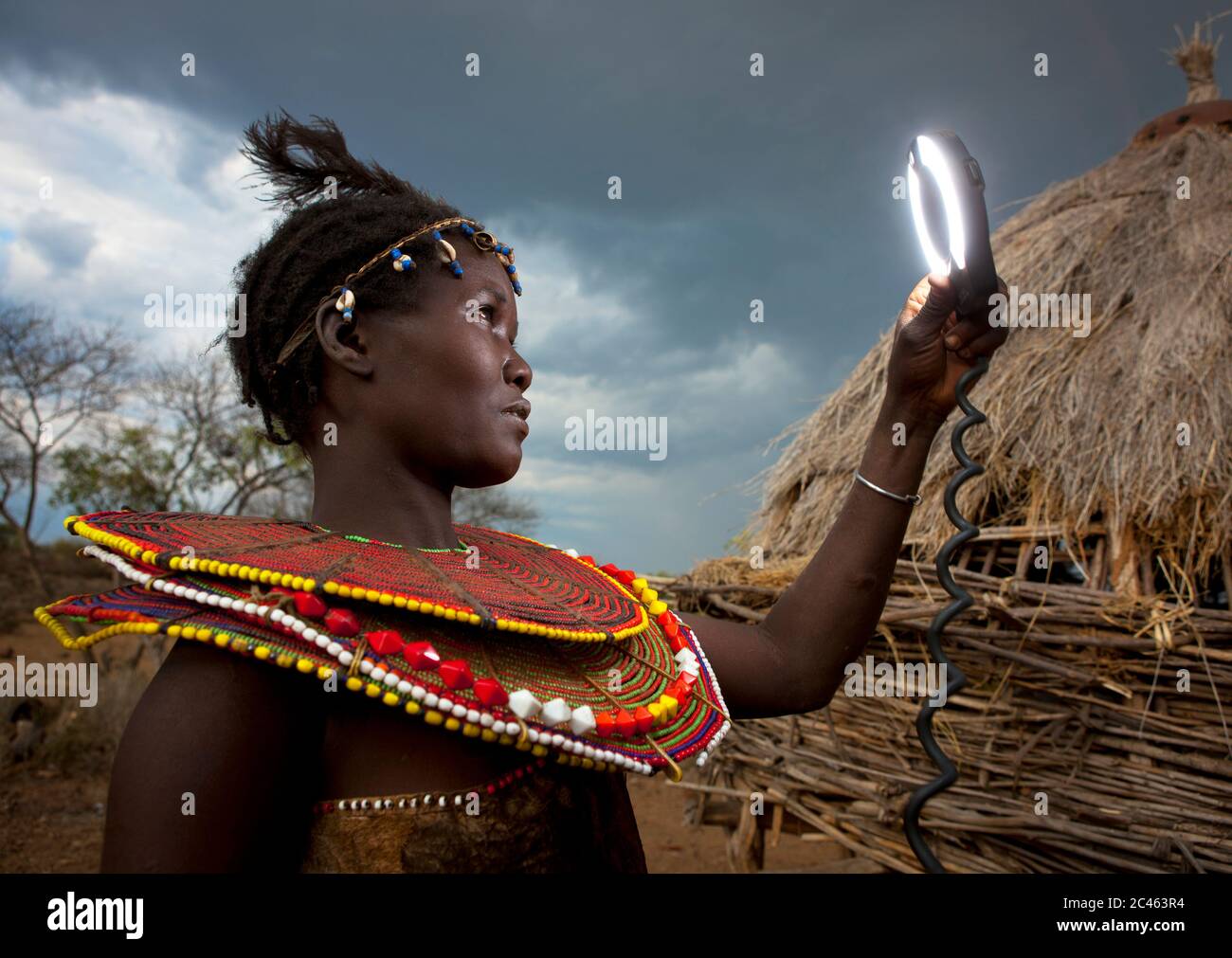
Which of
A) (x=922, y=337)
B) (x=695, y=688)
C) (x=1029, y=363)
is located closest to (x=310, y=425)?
(x=695, y=688)

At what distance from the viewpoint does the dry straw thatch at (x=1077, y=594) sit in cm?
371

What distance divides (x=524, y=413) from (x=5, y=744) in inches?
384

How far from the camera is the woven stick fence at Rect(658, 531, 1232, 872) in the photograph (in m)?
3.60

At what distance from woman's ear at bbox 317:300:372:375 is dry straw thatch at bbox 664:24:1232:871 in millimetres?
3417

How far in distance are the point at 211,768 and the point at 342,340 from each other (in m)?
0.78

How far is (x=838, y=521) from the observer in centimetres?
191

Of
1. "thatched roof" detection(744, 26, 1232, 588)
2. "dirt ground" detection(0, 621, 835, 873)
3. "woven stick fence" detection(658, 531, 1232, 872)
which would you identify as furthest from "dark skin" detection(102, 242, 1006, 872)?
"dirt ground" detection(0, 621, 835, 873)

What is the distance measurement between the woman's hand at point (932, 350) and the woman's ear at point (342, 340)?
3.64ft

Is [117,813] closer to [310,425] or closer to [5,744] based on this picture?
[310,425]

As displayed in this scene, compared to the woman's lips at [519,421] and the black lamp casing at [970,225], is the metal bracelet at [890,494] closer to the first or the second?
the black lamp casing at [970,225]

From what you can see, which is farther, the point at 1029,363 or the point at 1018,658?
the point at 1029,363

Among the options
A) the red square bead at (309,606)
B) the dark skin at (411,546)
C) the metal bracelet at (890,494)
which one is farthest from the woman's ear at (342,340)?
the metal bracelet at (890,494)

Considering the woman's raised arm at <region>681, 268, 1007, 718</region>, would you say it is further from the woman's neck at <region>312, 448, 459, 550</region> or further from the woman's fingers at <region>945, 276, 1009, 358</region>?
the woman's neck at <region>312, 448, 459, 550</region>

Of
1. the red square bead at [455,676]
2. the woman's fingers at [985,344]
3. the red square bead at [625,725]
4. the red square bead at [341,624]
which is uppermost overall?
the woman's fingers at [985,344]
